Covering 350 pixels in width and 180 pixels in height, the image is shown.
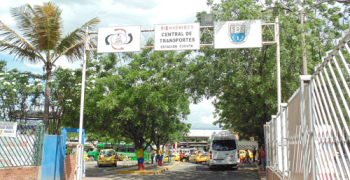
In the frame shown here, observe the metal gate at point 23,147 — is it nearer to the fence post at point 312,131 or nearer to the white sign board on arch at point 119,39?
the white sign board on arch at point 119,39

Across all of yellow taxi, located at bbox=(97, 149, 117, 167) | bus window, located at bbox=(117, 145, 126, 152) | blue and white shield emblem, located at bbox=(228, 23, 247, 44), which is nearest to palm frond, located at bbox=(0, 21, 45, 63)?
blue and white shield emblem, located at bbox=(228, 23, 247, 44)

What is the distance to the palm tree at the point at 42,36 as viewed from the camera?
1434cm

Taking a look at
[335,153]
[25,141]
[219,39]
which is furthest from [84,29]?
[335,153]

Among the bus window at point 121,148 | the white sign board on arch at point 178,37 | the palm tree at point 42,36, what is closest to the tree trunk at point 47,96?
the palm tree at point 42,36

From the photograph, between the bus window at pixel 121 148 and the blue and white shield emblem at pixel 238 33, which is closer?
the blue and white shield emblem at pixel 238 33

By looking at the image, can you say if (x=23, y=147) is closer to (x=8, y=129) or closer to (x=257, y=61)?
(x=8, y=129)

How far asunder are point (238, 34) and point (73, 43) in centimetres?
823

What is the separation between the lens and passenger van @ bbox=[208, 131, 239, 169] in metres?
24.2

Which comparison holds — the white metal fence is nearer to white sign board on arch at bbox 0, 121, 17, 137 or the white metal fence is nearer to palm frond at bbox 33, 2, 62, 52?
white sign board on arch at bbox 0, 121, 17, 137

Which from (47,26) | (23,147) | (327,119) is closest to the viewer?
(327,119)

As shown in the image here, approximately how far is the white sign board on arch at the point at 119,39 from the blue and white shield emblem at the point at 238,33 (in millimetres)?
3685

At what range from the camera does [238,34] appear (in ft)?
40.8

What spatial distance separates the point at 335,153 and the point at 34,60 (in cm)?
1472

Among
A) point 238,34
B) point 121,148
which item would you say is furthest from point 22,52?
point 121,148
